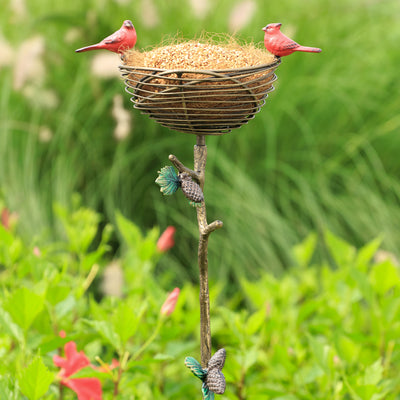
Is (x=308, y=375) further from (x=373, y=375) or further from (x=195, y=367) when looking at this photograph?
(x=195, y=367)

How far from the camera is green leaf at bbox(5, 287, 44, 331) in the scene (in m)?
0.58

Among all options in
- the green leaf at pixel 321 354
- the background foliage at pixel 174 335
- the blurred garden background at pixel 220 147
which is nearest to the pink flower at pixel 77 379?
the background foliage at pixel 174 335

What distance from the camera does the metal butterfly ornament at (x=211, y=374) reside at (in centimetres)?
49

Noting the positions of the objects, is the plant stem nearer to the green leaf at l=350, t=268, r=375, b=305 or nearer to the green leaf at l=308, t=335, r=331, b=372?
the green leaf at l=308, t=335, r=331, b=372

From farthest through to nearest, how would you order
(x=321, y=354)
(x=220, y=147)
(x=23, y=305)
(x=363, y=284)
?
(x=220, y=147), (x=363, y=284), (x=321, y=354), (x=23, y=305)

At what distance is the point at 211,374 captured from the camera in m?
0.50

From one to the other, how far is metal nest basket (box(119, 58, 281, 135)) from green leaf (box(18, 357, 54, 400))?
11.0 inches

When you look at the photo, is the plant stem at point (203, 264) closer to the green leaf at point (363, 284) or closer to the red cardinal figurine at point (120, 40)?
the red cardinal figurine at point (120, 40)

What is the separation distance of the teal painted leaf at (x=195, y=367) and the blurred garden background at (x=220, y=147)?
3.18 feet

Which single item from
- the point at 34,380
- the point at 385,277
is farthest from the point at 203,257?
the point at 385,277

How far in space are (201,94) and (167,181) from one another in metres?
0.09

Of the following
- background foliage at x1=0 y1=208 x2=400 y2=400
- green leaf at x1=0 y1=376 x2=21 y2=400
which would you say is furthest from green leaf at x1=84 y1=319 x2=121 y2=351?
green leaf at x1=0 y1=376 x2=21 y2=400

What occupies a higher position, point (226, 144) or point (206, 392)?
point (226, 144)

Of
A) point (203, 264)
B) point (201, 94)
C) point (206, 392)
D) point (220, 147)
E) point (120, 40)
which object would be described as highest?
point (220, 147)
